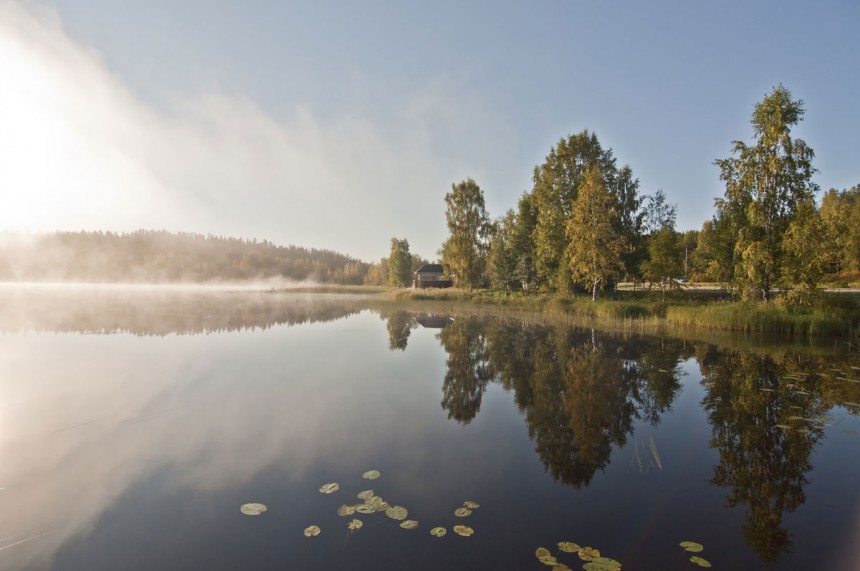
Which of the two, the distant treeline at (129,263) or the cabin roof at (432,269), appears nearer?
the cabin roof at (432,269)

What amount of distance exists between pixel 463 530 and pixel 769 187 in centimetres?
3138

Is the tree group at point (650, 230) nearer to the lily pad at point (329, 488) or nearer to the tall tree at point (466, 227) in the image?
the tall tree at point (466, 227)

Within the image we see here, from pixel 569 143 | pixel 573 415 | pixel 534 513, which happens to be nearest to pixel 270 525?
pixel 534 513

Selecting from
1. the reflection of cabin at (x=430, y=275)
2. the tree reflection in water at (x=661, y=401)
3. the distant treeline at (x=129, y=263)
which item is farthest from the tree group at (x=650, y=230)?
the distant treeline at (x=129, y=263)

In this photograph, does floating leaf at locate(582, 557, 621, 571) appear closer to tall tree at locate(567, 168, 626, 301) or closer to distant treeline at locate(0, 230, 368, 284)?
tall tree at locate(567, 168, 626, 301)

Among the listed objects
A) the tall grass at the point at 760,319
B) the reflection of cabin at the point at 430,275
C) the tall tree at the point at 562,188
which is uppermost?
the tall tree at the point at 562,188

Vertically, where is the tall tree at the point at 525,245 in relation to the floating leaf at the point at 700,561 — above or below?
above

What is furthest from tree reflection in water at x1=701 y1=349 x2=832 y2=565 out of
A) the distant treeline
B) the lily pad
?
the distant treeline

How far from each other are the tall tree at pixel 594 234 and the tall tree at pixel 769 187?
9.62 meters

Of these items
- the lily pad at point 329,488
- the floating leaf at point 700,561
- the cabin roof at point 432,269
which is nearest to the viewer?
the floating leaf at point 700,561

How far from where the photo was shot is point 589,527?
548cm

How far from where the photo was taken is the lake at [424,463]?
5035 millimetres

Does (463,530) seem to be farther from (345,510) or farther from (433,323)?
(433,323)

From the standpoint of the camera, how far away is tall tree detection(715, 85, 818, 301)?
83.1 ft
